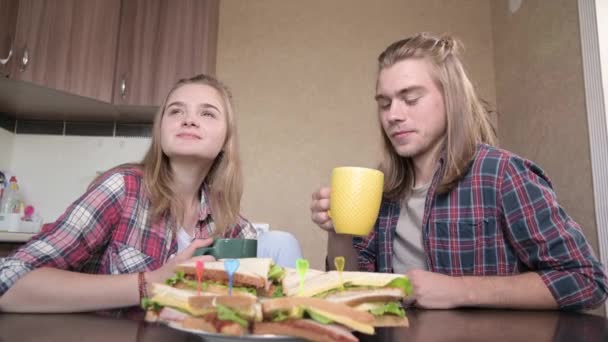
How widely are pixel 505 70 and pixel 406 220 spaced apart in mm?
1745

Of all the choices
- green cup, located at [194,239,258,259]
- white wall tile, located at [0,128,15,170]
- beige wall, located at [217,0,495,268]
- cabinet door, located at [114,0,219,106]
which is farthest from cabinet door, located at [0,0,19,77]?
green cup, located at [194,239,258,259]

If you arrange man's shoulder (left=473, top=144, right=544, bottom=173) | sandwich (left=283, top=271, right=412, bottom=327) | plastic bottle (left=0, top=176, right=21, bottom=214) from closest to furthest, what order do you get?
sandwich (left=283, top=271, right=412, bottom=327) → man's shoulder (left=473, top=144, right=544, bottom=173) → plastic bottle (left=0, top=176, right=21, bottom=214)

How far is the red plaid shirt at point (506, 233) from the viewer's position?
873 millimetres

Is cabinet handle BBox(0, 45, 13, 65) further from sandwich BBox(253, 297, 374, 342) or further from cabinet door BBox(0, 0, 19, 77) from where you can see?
sandwich BBox(253, 297, 374, 342)

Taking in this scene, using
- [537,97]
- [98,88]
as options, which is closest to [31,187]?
[98,88]

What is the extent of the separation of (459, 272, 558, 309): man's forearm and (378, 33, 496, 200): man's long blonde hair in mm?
305

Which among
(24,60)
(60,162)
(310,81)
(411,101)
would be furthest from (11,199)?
(411,101)

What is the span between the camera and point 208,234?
50.1 inches

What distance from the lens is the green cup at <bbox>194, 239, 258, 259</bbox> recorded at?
77 centimetres

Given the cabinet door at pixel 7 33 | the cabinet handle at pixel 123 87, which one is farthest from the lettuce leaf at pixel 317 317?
the cabinet handle at pixel 123 87

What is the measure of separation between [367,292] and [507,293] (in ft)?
1.52

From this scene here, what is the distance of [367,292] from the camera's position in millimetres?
502

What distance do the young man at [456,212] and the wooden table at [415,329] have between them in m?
0.14

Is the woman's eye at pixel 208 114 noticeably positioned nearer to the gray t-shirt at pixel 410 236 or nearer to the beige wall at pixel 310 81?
the gray t-shirt at pixel 410 236
